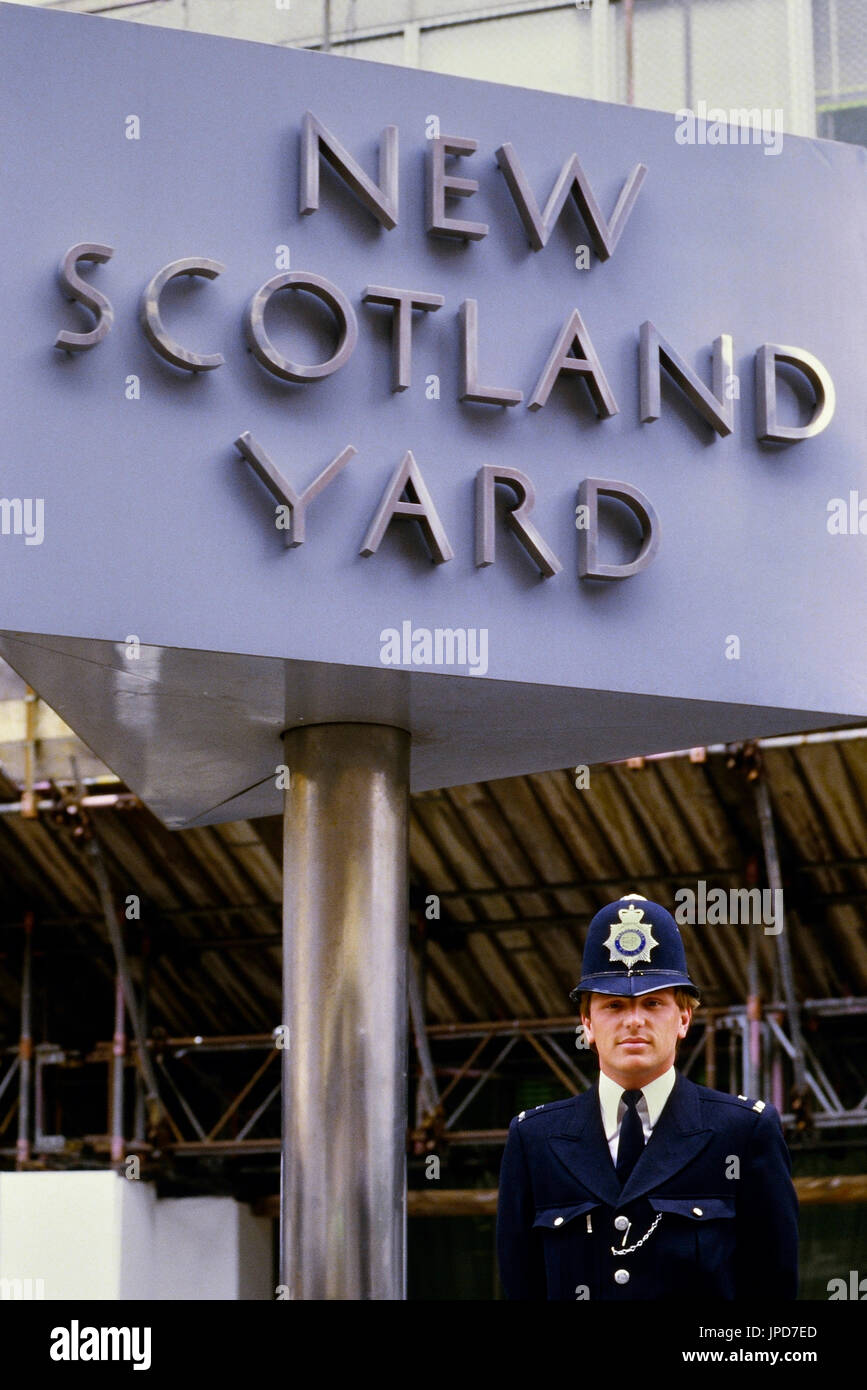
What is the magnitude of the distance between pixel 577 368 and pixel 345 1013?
218 cm

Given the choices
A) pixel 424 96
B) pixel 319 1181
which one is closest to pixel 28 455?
pixel 424 96

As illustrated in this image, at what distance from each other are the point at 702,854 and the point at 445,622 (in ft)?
35.1

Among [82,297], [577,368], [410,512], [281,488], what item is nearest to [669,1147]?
[410,512]

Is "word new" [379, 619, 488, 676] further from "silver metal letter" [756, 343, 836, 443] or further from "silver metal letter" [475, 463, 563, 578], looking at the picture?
"silver metal letter" [756, 343, 836, 443]

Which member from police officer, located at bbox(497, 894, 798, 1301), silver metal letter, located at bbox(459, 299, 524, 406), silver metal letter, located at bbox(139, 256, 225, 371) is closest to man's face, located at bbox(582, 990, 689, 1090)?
police officer, located at bbox(497, 894, 798, 1301)

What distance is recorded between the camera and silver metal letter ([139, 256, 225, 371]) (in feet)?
19.6

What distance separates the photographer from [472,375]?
6316mm

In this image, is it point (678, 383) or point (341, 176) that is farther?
point (678, 383)

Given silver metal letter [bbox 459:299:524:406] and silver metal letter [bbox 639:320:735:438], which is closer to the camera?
silver metal letter [bbox 459:299:524:406]

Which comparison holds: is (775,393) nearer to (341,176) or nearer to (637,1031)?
(341,176)

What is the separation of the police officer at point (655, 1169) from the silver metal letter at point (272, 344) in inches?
83.2

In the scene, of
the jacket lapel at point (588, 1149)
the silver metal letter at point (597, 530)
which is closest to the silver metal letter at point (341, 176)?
the silver metal letter at point (597, 530)

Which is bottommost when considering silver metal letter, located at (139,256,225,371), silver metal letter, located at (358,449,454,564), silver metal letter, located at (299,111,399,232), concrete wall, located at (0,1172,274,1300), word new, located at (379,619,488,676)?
concrete wall, located at (0,1172,274,1300)
